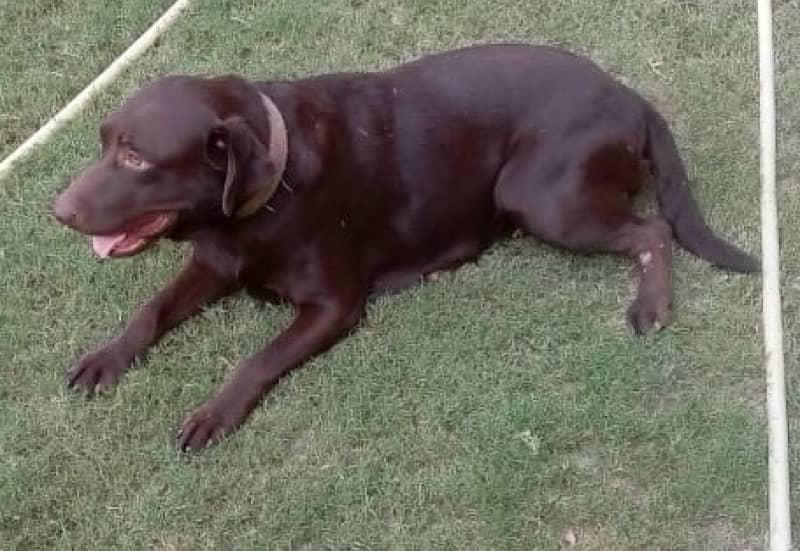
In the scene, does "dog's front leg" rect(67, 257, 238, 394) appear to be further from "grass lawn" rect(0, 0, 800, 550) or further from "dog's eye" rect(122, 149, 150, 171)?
"dog's eye" rect(122, 149, 150, 171)

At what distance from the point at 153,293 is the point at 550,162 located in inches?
52.2

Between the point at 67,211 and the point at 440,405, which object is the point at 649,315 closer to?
the point at 440,405

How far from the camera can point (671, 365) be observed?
381cm

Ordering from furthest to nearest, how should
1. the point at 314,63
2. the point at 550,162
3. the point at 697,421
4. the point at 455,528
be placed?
the point at 314,63 → the point at 550,162 → the point at 697,421 → the point at 455,528

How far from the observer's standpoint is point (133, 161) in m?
3.50

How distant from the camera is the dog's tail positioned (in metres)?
4.05

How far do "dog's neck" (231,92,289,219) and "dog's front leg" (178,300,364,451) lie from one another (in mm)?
389

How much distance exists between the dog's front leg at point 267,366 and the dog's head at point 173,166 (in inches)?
17.4

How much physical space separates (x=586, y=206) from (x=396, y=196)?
0.59 metres

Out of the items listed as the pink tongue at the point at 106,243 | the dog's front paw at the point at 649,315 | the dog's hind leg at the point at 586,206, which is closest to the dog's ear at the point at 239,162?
the pink tongue at the point at 106,243

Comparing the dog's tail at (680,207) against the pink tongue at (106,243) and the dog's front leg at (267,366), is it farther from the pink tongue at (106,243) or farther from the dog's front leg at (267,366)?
the pink tongue at (106,243)

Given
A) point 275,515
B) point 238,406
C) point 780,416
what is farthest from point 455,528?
point 780,416

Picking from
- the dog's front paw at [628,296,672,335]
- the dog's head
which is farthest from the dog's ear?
the dog's front paw at [628,296,672,335]

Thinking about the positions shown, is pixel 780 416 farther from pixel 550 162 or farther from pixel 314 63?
pixel 314 63
